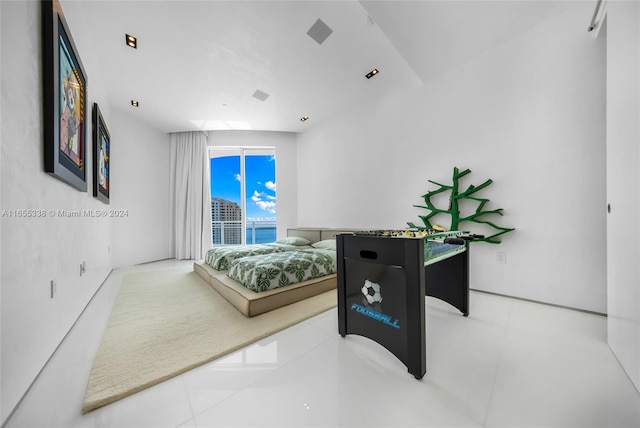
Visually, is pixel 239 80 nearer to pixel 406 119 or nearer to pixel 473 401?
pixel 406 119

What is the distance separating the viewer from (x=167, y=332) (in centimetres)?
166

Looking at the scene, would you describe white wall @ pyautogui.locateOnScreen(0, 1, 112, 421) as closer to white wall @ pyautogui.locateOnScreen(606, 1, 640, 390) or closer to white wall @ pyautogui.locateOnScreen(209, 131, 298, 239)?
white wall @ pyautogui.locateOnScreen(606, 1, 640, 390)

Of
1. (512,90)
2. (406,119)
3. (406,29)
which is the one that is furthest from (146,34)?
(512,90)

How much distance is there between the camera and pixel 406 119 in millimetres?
3213

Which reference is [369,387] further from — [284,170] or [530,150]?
[284,170]

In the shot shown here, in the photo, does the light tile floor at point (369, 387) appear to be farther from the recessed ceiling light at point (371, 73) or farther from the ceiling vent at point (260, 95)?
the ceiling vent at point (260, 95)

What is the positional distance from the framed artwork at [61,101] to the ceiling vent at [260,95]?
197cm

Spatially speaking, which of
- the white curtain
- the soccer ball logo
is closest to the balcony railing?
the white curtain

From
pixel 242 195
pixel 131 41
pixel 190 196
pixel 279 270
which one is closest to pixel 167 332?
pixel 279 270

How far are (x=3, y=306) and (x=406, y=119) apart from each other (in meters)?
3.85

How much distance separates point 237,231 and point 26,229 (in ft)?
14.6

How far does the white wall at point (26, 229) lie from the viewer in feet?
3.19

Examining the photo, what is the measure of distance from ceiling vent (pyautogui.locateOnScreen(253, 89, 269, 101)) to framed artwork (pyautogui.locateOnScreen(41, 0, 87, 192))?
197cm

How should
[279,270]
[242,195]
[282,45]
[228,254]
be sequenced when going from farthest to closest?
[242,195], [228,254], [282,45], [279,270]
